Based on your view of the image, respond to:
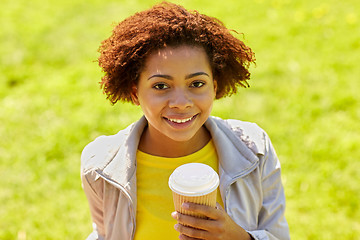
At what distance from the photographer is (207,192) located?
60.5 inches

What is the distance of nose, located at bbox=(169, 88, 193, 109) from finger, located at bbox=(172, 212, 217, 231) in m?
0.48

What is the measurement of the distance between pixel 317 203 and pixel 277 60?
7.30 feet

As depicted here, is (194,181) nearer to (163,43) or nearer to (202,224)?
(202,224)

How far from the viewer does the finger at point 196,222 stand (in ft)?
5.24

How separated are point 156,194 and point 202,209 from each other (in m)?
0.50

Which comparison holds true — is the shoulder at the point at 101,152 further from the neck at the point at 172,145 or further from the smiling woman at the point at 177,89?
the smiling woman at the point at 177,89

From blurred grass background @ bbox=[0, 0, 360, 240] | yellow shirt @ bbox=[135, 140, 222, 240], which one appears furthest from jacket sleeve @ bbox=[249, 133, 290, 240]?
blurred grass background @ bbox=[0, 0, 360, 240]

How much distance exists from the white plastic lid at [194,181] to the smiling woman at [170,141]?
0.99 ft

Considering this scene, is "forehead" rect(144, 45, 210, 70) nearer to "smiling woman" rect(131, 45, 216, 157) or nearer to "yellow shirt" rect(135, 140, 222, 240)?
"smiling woman" rect(131, 45, 216, 157)

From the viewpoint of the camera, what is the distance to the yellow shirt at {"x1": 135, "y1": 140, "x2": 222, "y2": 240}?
200cm

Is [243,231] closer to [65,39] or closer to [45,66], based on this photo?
[45,66]

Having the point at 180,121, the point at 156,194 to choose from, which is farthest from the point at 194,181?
the point at 156,194

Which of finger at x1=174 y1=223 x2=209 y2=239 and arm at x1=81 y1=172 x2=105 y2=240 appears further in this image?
arm at x1=81 y1=172 x2=105 y2=240

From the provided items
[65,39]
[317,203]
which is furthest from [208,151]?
[65,39]
